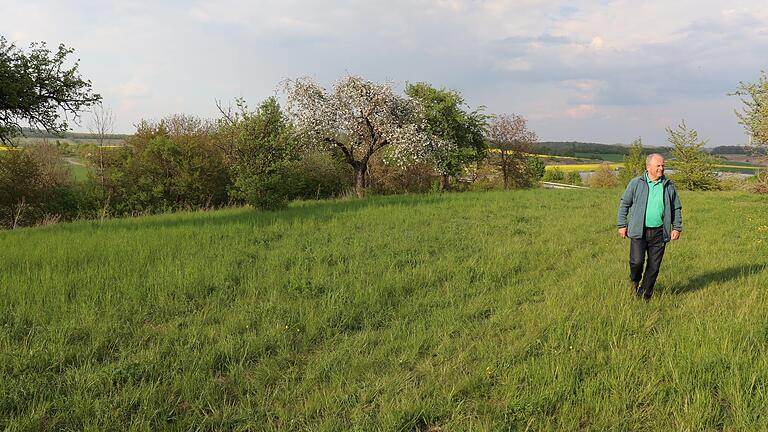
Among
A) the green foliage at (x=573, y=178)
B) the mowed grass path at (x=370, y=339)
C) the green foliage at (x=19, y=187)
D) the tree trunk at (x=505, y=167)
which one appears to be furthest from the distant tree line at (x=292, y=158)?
the green foliage at (x=573, y=178)

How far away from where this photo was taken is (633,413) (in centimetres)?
326

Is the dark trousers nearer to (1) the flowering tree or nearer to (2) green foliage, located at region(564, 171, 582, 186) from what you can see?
(1) the flowering tree

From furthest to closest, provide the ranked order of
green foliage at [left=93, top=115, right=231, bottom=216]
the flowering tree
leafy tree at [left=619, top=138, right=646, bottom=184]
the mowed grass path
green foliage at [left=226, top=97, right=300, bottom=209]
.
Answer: leafy tree at [left=619, top=138, right=646, bottom=184] < green foliage at [left=93, top=115, right=231, bottom=216] < the flowering tree < green foliage at [left=226, top=97, right=300, bottom=209] < the mowed grass path

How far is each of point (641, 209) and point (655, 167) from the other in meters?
0.61

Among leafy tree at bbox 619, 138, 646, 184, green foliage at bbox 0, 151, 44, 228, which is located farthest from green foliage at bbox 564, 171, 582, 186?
green foliage at bbox 0, 151, 44, 228

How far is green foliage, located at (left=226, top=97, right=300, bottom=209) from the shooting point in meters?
15.2

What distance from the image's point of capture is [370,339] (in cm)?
472

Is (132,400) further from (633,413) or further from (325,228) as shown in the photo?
(325,228)

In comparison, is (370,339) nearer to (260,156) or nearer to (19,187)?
(260,156)

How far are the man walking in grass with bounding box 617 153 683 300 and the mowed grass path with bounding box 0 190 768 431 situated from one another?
0.53 metres

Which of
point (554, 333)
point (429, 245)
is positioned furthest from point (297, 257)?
point (554, 333)

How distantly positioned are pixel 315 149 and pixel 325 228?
13932 mm

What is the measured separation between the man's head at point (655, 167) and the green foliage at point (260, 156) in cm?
1207

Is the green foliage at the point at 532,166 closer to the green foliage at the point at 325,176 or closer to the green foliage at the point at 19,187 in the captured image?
the green foliage at the point at 325,176
